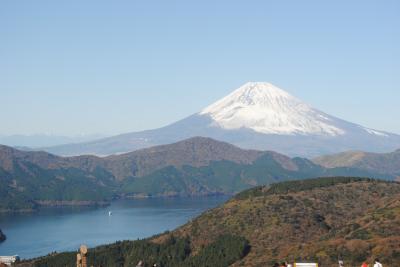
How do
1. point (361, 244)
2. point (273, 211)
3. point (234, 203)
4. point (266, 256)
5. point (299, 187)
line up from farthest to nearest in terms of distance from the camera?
point (299, 187) < point (234, 203) < point (273, 211) < point (266, 256) < point (361, 244)

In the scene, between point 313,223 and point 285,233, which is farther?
point 313,223

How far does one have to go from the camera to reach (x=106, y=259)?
137 meters

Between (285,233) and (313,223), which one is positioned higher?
(313,223)

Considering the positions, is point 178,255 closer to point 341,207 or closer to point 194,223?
point 194,223

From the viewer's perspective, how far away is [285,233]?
132 metres

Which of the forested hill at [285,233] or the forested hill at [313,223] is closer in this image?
the forested hill at [313,223]

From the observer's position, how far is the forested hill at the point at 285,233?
104625 mm

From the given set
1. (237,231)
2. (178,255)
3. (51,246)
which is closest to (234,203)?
Answer: (237,231)

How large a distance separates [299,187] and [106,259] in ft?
198

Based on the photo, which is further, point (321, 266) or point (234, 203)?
point (234, 203)

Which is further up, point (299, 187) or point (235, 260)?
point (299, 187)

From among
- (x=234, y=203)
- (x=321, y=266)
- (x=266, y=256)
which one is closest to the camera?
(x=321, y=266)

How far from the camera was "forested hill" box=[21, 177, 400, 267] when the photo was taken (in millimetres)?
104625

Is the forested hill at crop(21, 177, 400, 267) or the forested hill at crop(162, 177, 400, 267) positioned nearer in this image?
the forested hill at crop(162, 177, 400, 267)
